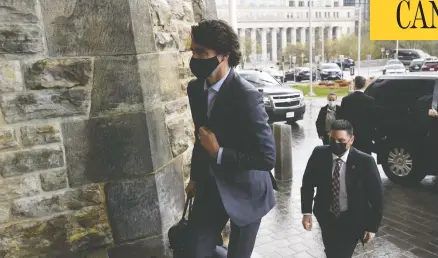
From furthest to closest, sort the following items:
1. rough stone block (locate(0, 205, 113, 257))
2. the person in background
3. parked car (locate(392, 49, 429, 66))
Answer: parked car (locate(392, 49, 429, 66)) → the person in background → rough stone block (locate(0, 205, 113, 257))

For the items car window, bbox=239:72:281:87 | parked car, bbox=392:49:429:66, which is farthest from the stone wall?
parked car, bbox=392:49:429:66

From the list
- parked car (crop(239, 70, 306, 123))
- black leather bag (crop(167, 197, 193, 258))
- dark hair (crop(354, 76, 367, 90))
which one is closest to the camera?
black leather bag (crop(167, 197, 193, 258))

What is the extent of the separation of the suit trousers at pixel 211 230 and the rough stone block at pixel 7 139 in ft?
5.09

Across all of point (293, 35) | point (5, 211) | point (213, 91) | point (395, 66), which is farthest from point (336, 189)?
point (293, 35)

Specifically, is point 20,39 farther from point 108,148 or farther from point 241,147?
point 241,147

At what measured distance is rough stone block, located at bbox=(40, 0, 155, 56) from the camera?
364 cm

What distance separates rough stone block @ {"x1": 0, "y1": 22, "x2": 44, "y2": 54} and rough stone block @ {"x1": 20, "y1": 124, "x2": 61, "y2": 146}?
1.94ft

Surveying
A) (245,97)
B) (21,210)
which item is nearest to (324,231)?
(245,97)

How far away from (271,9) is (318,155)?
375 feet

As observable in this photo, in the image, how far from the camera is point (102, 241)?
3945 millimetres

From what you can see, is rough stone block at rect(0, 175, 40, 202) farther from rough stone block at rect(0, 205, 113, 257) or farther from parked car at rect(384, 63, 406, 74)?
parked car at rect(384, 63, 406, 74)

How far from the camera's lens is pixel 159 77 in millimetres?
4105

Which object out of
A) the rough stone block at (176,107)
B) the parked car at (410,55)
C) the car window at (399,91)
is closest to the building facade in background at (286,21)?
the parked car at (410,55)

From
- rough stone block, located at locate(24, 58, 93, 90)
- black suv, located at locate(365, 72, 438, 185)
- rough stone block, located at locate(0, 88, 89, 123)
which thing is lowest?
black suv, located at locate(365, 72, 438, 185)
